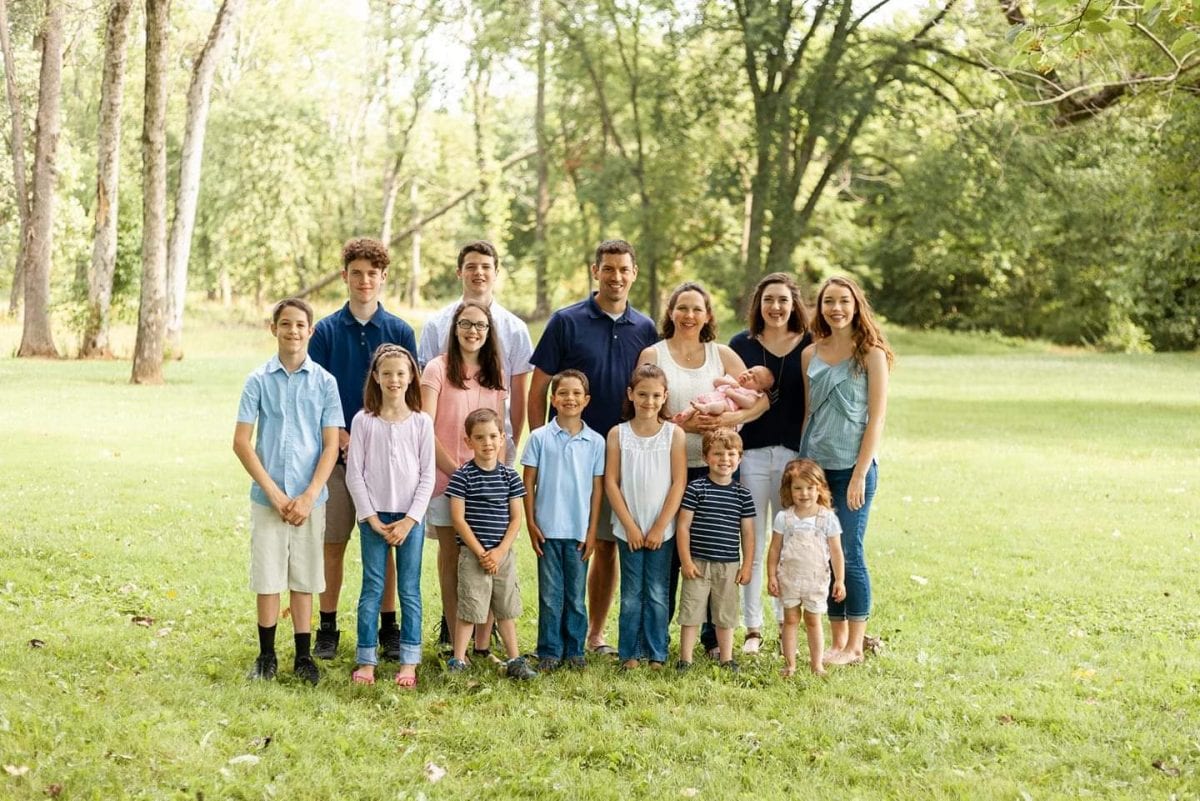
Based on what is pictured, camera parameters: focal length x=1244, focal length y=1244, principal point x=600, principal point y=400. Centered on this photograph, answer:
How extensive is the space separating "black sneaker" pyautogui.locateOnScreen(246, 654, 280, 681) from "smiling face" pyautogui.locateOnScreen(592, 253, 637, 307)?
231cm

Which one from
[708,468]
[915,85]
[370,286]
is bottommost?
[708,468]

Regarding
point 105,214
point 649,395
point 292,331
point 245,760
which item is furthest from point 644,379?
point 105,214

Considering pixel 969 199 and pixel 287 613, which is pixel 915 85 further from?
pixel 287 613

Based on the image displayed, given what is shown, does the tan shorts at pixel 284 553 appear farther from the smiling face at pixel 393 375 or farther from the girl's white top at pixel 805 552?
the girl's white top at pixel 805 552

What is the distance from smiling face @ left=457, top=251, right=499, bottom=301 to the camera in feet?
20.0

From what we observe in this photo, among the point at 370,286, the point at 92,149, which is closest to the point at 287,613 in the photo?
the point at 370,286

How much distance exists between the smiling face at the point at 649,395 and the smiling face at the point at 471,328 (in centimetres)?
76

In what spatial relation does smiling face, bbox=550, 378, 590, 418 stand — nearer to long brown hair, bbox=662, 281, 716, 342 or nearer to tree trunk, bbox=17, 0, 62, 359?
long brown hair, bbox=662, 281, 716, 342

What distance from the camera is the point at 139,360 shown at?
20.2 metres

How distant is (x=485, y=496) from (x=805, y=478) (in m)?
1.51

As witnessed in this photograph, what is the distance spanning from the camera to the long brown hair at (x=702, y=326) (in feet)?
19.7

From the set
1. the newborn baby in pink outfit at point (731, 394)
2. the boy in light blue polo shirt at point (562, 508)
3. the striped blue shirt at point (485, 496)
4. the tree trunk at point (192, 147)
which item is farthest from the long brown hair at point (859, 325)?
the tree trunk at point (192, 147)

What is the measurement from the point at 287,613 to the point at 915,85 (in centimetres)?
2674

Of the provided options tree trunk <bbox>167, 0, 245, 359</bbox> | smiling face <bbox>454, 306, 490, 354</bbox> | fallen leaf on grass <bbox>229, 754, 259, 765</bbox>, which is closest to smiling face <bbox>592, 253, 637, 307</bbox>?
smiling face <bbox>454, 306, 490, 354</bbox>
